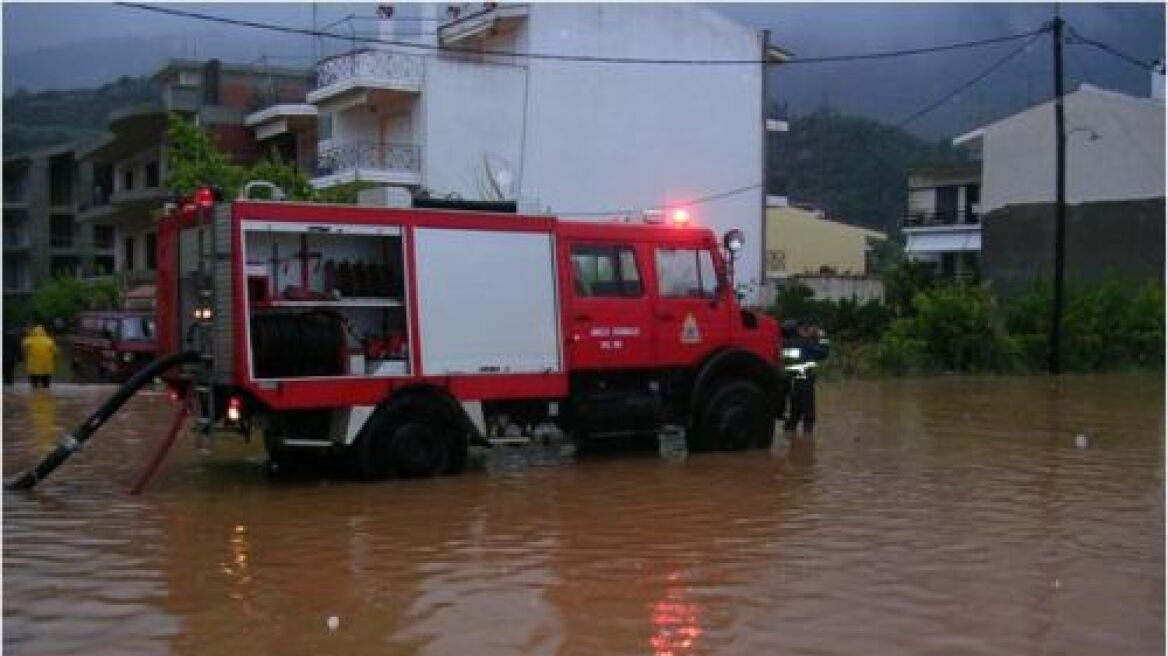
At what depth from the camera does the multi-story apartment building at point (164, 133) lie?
44562 millimetres

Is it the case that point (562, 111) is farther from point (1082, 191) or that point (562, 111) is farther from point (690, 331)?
point (690, 331)

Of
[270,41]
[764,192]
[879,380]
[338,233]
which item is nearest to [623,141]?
[764,192]

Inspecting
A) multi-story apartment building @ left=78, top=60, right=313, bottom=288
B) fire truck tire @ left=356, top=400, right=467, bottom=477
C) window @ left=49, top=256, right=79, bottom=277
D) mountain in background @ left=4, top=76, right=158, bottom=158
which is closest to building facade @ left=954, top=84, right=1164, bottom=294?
multi-story apartment building @ left=78, top=60, right=313, bottom=288

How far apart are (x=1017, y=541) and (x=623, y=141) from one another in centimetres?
3047

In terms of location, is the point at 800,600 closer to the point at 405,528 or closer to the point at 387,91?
the point at 405,528

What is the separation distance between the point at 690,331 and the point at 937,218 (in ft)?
154

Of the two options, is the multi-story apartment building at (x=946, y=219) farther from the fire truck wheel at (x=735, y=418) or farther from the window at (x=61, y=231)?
the window at (x=61, y=231)

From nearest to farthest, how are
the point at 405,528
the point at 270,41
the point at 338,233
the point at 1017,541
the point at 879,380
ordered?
the point at 1017,541
the point at 405,528
the point at 338,233
the point at 879,380
the point at 270,41

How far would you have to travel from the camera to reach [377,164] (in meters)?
35.0

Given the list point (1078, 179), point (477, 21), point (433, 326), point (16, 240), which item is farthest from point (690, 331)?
point (16, 240)

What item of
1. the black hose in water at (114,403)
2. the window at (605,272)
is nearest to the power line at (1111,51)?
the window at (605,272)

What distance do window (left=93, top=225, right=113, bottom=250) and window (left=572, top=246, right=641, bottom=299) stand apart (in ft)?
198

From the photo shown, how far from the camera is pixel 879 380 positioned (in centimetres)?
2728

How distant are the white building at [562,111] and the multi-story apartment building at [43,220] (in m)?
36.4
